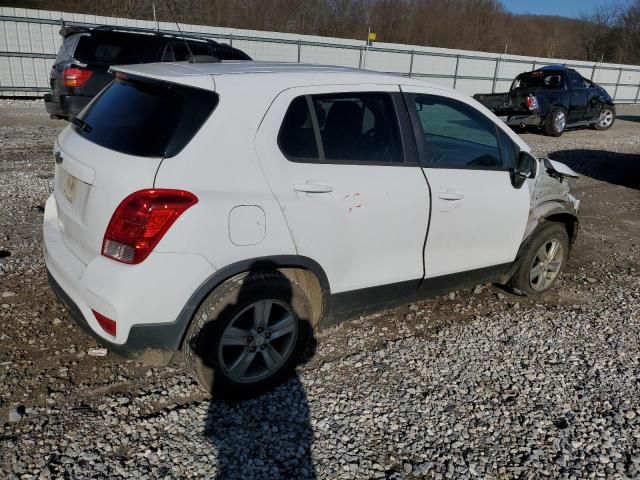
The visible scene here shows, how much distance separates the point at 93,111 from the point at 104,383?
5.16ft

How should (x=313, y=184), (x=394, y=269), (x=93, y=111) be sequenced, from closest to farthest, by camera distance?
(x=313, y=184) < (x=93, y=111) < (x=394, y=269)

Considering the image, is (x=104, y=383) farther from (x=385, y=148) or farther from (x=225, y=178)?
(x=385, y=148)

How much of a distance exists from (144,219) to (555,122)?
14757mm

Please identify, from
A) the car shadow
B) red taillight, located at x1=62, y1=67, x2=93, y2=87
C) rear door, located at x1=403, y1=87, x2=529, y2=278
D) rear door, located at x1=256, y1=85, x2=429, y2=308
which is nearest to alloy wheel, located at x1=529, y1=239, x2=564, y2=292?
rear door, located at x1=403, y1=87, x2=529, y2=278

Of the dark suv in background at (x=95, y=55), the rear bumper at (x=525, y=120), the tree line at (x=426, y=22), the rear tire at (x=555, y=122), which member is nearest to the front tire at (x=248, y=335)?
the dark suv in background at (x=95, y=55)

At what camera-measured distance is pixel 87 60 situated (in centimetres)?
996

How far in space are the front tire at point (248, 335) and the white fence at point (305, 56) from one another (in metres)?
15.3

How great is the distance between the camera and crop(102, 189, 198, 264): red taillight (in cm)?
255

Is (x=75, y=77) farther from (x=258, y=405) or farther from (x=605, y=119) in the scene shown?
(x=605, y=119)

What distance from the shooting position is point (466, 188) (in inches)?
144

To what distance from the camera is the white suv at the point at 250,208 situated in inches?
103

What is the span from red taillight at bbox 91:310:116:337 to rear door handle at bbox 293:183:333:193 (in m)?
1.13

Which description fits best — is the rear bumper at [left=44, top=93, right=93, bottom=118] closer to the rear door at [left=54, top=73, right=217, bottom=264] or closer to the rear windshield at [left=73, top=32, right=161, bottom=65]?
the rear windshield at [left=73, top=32, right=161, bottom=65]

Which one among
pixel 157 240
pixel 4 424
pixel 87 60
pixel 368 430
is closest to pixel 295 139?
pixel 157 240
